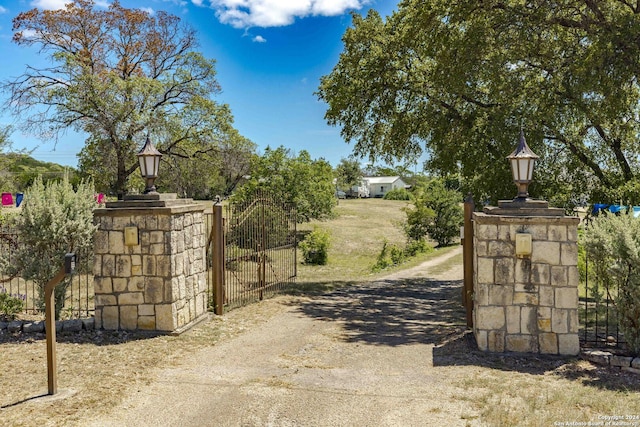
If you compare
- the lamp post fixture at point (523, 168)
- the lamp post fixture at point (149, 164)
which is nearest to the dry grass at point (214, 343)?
the lamp post fixture at point (523, 168)

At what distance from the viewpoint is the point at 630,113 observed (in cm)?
1052

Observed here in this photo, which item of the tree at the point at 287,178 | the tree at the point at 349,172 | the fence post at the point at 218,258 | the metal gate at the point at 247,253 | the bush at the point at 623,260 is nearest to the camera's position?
the bush at the point at 623,260

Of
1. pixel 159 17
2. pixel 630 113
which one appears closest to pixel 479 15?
pixel 630 113

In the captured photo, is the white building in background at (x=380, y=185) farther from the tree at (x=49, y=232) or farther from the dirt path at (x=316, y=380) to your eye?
the tree at (x=49, y=232)

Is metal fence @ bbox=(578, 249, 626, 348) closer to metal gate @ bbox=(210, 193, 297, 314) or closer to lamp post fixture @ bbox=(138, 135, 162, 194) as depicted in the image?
metal gate @ bbox=(210, 193, 297, 314)

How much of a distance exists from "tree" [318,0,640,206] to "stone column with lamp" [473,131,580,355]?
4.45m

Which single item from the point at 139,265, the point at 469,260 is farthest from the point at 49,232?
the point at 469,260

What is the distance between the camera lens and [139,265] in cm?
696

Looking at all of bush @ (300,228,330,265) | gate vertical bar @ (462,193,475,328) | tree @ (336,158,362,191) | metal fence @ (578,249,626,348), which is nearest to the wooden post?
gate vertical bar @ (462,193,475,328)

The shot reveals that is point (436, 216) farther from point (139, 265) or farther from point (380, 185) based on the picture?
point (380, 185)

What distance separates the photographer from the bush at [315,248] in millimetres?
17828

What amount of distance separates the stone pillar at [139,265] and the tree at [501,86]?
6536 mm

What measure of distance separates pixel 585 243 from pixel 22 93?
17395mm

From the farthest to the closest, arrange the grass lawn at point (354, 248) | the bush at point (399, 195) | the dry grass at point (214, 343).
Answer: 1. the bush at point (399, 195)
2. the grass lawn at point (354, 248)
3. the dry grass at point (214, 343)
